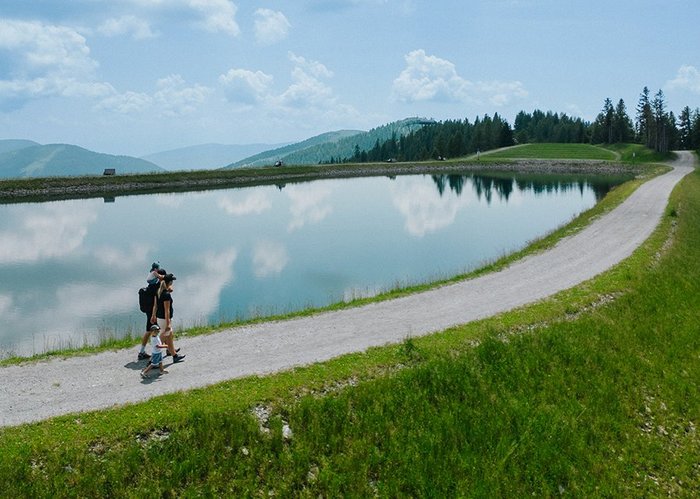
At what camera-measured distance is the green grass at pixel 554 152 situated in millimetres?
152000

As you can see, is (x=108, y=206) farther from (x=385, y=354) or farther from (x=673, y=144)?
(x=673, y=144)

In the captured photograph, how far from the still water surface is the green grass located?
6249 cm

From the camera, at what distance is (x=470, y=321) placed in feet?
68.5

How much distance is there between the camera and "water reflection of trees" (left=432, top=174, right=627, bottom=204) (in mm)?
93312

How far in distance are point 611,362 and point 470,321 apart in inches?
199

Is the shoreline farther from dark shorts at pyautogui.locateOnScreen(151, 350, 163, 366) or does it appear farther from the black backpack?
dark shorts at pyautogui.locateOnScreen(151, 350, 163, 366)

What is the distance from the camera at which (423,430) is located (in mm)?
14531

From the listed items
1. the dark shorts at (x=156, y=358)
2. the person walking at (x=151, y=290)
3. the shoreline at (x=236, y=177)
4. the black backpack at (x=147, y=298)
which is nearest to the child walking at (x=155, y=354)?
the dark shorts at (x=156, y=358)

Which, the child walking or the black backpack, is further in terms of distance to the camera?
the black backpack

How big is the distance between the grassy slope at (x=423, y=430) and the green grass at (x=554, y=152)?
459 ft

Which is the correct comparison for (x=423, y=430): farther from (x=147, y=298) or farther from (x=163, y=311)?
(x=147, y=298)

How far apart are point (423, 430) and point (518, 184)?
10232 centimetres

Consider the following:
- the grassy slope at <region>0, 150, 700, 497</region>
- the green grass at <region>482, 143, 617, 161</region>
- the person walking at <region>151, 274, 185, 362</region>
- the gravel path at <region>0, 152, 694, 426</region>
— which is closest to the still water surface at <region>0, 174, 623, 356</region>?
the gravel path at <region>0, 152, 694, 426</region>

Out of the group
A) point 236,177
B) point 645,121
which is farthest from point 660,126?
point 236,177
